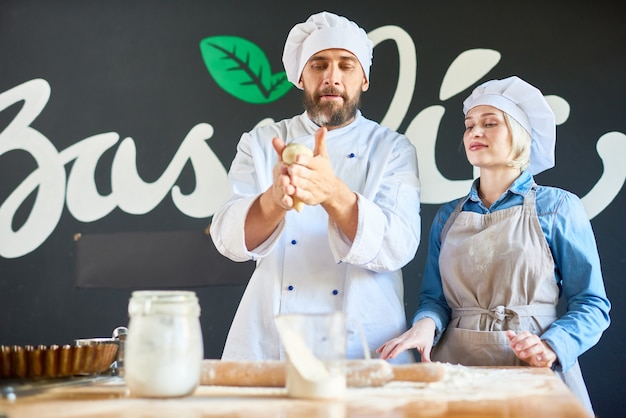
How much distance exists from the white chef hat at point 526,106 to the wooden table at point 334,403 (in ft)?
3.65

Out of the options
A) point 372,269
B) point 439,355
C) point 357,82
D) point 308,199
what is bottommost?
point 439,355

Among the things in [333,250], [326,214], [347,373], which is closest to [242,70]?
[326,214]

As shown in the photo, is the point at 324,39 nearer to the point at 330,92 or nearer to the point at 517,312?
the point at 330,92

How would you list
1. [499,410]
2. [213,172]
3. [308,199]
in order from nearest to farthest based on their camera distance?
[499,410], [308,199], [213,172]

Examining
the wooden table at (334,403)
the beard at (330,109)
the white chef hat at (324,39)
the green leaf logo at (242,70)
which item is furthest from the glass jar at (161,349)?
the green leaf logo at (242,70)

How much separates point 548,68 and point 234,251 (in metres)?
2.12

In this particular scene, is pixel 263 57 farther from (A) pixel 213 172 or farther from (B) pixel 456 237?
(B) pixel 456 237

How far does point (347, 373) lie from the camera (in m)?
1.19

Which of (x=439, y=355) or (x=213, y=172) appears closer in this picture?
(x=439, y=355)

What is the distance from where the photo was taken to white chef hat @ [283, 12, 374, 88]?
218 cm

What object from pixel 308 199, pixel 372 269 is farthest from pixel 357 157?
pixel 308 199

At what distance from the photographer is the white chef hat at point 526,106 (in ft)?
7.12

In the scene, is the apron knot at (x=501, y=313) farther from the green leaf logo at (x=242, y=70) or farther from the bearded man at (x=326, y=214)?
the green leaf logo at (x=242, y=70)

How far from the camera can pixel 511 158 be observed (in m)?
2.13
